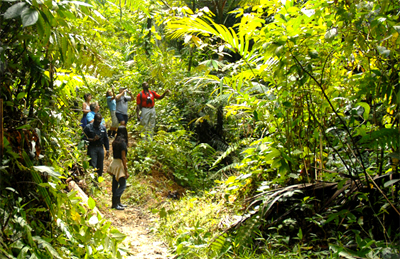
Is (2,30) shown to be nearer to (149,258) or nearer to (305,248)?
(305,248)

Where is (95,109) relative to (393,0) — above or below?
below

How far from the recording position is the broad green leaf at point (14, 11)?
1828 mm

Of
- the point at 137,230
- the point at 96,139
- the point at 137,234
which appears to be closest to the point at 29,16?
the point at 137,234

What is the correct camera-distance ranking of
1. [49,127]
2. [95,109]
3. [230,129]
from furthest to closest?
[230,129]
[95,109]
[49,127]

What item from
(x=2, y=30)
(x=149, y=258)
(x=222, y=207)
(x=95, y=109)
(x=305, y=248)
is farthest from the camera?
(x=95, y=109)

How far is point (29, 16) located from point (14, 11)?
0.35 feet

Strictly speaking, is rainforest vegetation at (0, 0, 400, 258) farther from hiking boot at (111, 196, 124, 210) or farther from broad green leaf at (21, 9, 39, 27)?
hiking boot at (111, 196, 124, 210)

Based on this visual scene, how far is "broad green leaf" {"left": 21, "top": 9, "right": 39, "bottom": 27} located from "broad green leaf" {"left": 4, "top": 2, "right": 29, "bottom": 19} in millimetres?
35

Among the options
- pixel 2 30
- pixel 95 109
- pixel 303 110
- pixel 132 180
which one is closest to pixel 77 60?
pixel 2 30

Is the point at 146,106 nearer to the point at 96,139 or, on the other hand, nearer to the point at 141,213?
the point at 96,139

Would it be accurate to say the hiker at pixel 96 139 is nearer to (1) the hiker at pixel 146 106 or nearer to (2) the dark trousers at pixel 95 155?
(2) the dark trousers at pixel 95 155

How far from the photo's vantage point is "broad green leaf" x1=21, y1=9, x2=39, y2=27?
1.80m

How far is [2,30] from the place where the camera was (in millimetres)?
2523

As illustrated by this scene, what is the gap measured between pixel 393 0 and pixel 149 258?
409cm
